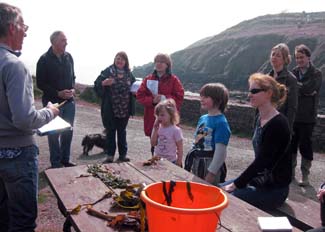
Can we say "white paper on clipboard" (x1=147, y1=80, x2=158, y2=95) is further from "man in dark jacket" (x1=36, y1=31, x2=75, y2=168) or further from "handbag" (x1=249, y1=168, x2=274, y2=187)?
"handbag" (x1=249, y1=168, x2=274, y2=187)

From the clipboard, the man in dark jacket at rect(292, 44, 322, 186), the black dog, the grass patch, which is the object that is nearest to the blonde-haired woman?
the man in dark jacket at rect(292, 44, 322, 186)

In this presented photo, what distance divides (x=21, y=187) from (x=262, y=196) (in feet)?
6.25

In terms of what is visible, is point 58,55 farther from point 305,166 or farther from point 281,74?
point 305,166

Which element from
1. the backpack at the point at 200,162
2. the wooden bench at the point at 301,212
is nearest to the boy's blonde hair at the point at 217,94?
the backpack at the point at 200,162

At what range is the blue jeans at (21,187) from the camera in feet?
9.42

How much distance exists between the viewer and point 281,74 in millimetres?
5398

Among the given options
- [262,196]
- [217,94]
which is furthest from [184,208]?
[217,94]

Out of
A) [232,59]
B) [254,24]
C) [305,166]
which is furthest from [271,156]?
[254,24]

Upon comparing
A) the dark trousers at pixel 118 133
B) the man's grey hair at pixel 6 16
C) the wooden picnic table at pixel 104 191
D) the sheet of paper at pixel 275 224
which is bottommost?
the dark trousers at pixel 118 133

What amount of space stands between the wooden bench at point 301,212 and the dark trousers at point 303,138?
2.55 meters

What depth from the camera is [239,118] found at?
10906mm

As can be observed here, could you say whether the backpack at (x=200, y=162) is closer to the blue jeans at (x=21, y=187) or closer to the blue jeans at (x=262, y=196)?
the blue jeans at (x=262, y=196)

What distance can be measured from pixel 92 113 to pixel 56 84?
828 centimetres

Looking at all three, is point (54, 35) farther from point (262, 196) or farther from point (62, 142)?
point (262, 196)
